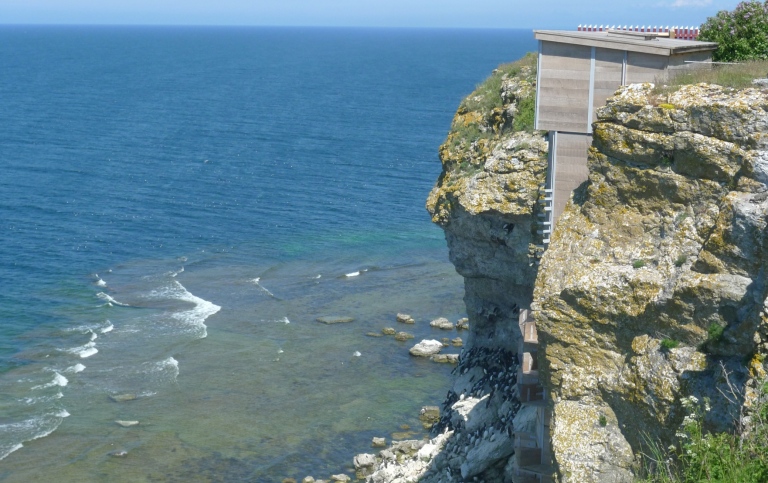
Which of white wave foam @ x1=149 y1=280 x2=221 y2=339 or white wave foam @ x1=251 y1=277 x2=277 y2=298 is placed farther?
white wave foam @ x1=251 y1=277 x2=277 y2=298

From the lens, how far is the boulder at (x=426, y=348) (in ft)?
182

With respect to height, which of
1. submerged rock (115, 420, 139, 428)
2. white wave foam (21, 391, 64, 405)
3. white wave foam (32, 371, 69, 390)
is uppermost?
white wave foam (32, 371, 69, 390)

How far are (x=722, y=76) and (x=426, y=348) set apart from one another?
36.8m

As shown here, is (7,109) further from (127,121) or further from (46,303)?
(46,303)

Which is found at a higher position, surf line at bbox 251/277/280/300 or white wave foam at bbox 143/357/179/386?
surf line at bbox 251/277/280/300

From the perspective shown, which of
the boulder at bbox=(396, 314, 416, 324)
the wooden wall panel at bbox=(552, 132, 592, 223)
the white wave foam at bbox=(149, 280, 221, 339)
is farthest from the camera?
the boulder at bbox=(396, 314, 416, 324)

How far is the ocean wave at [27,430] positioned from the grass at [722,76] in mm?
35242

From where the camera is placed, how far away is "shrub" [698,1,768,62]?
93.5ft

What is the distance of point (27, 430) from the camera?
149 feet

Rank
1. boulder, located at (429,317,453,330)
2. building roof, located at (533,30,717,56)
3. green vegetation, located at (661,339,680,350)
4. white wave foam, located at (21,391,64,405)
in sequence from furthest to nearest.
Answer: boulder, located at (429,317,453,330) < white wave foam, located at (21,391,64,405) < building roof, located at (533,30,717,56) < green vegetation, located at (661,339,680,350)

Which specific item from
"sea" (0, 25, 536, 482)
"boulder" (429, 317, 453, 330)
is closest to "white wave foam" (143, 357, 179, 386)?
"sea" (0, 25, 536, 482)

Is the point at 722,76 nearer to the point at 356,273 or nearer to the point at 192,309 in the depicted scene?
the point at 192,309

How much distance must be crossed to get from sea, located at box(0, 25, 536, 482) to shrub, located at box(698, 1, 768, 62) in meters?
24.2

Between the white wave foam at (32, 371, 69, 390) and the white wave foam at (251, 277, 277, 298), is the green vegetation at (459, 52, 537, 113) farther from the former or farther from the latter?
the white wave foam at (251, 277, 277, 298)
